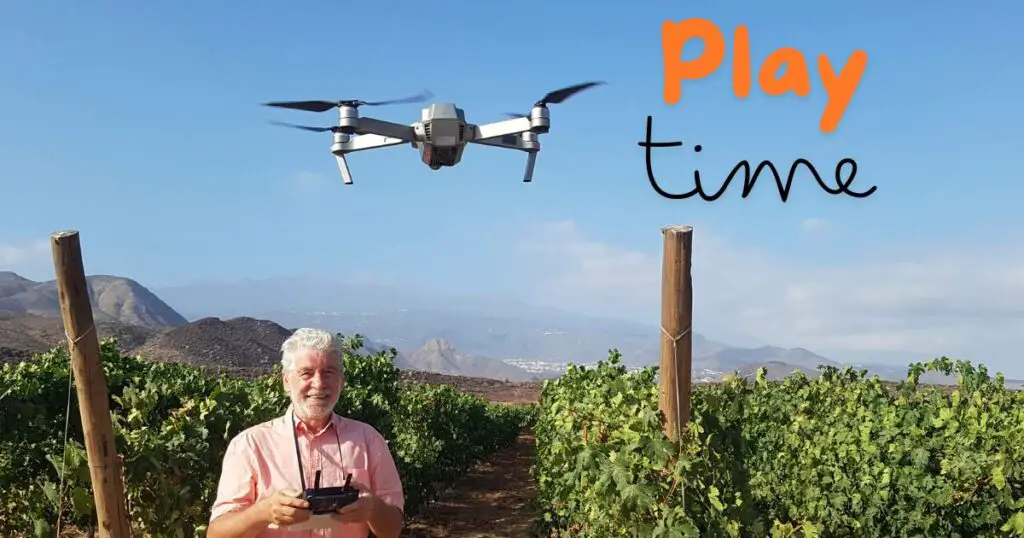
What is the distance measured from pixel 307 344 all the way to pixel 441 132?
375 inches

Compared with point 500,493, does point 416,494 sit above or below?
above

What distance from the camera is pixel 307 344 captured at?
264cm

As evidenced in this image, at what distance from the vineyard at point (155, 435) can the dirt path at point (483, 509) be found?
1.34 feet

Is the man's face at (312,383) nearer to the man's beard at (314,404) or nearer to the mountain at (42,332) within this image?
the man's beard at (314,404)

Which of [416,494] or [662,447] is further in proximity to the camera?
[416,494]

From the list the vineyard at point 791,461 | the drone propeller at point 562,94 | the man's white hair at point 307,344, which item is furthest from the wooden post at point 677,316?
the drone propeller at point 562,94

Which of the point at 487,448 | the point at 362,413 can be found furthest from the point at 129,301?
the point at 362,413

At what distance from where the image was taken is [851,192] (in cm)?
630

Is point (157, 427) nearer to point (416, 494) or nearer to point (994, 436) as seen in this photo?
point (416, 494)

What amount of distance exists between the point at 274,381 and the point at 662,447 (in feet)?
17.6

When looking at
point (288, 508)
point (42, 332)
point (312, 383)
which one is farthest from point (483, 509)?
point (42, 332)

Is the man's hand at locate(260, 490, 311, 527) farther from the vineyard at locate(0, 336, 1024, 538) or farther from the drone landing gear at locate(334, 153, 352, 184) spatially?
the drone landing gear at locate(334, 153, 352, 184)

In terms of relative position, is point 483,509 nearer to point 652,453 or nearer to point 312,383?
point 652,453

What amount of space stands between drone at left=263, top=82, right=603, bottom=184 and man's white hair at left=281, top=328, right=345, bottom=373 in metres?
8.84
